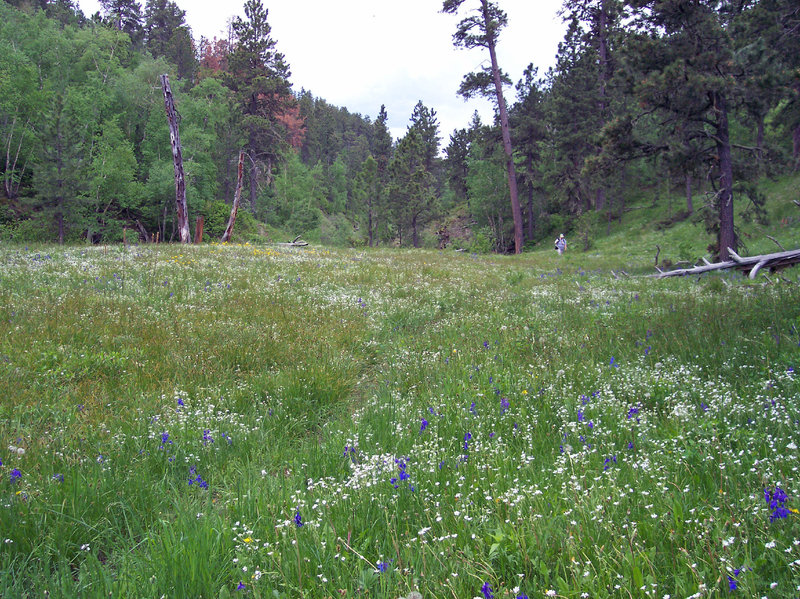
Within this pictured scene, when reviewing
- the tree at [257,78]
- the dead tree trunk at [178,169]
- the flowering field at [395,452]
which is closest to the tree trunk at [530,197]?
the tree at [257,78]

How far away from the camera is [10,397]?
4.05 meters

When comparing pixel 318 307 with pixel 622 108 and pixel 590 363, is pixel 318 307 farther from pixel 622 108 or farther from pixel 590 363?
pixel 622 108

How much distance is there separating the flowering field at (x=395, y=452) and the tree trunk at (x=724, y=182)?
461 inches

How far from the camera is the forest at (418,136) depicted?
1662cm

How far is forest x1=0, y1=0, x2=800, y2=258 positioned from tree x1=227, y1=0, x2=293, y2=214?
0.23 m

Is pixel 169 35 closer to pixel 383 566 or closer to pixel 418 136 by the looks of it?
pixel 418 136

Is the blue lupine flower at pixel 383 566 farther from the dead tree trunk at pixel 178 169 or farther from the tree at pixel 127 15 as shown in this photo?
the tree at pixel 127 15

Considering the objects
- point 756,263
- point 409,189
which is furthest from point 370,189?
point 756,263

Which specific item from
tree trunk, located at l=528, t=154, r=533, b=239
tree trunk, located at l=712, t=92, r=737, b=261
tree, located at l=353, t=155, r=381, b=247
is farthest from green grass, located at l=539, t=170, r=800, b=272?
tree, located at l=353, t=155, r=381, b=247

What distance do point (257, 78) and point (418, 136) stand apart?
74.1 ft

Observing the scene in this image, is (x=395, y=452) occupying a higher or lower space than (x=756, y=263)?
lower

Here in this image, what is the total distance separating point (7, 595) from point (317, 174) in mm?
81758

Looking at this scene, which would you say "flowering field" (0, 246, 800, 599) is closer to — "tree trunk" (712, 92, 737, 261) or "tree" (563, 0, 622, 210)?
"tree trunk" (712, 92, 737, 261)

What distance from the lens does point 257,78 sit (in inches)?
1978
